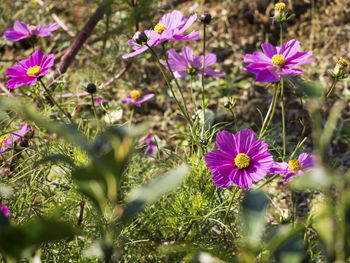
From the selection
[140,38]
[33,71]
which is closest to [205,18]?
[140,38]

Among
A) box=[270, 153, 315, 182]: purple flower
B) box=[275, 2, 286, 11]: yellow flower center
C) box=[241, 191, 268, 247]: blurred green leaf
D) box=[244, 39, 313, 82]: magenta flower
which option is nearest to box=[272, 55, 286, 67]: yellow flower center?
box=[244, 39, 313, 82]: magenta flower

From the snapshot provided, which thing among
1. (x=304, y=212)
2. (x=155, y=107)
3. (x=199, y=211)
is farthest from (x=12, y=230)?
(x=155, y=107)

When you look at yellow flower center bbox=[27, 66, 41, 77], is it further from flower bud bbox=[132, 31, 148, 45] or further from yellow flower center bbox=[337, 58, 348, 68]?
yellow flower center bbox=[337, 58, 348, 68]

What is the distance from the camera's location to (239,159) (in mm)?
753

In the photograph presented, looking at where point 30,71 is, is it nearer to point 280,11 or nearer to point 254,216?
point 280,11

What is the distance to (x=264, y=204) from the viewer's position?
32cm

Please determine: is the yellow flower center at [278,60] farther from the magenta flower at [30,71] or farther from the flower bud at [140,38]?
the magenta flower at [30,71]

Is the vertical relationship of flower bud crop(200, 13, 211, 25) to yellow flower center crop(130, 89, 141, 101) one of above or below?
above

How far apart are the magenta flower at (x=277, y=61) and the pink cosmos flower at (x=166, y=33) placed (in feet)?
0.53

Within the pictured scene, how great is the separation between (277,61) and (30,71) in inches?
25.2

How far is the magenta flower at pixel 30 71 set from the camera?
0.90 m

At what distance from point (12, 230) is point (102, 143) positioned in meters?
0.09

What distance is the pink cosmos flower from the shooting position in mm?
756

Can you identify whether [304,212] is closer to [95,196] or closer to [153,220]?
[153,220]
